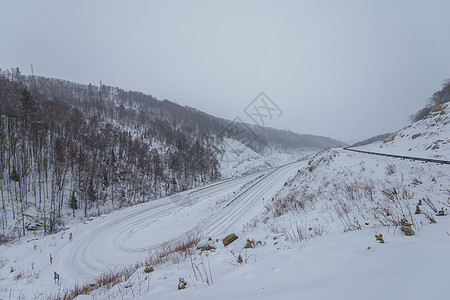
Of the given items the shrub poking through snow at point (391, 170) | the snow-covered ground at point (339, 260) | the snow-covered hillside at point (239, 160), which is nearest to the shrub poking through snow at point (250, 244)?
the snow-covered ground at point (339, 260)

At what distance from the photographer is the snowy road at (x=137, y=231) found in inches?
496

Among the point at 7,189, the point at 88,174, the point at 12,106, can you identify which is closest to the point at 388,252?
the point at 7,189

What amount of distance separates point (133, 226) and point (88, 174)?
94.0ft

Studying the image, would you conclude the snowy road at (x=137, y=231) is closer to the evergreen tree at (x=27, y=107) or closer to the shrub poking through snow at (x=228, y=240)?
the shrub poking through snow at (x=228, y=240)

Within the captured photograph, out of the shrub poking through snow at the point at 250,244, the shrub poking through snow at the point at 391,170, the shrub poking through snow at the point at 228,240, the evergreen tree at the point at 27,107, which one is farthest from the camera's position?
the evergreen tree at the point at 27,107

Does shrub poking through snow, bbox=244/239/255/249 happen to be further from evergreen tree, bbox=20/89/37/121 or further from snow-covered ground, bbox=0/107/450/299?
evergreen tree, bbox=20/89/37/121

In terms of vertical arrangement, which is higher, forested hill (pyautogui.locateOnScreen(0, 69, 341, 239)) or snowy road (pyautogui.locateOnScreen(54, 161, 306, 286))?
forested hill (pyautogui.locateOnScreen(0, 69, 341, 239))

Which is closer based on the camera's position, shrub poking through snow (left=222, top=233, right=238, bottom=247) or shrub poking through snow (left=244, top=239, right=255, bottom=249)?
shrub poking through snow (left=244, top=239, right=255, bottom=249)

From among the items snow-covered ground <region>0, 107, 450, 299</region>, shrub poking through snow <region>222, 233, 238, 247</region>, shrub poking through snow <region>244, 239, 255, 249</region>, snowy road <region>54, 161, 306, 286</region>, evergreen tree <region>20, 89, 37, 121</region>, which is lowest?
snowy road <region>54, 161, 306, 286</region>

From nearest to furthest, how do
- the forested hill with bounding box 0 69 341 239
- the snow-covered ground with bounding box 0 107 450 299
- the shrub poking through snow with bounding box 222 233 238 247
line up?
the snow-covered ground with bounding box 0 107 450 299, the shrub poking through snow with bounding box 222 233 238 247, the forested hill with bounding box 0 69 341 239

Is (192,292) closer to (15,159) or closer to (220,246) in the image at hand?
(220,246)

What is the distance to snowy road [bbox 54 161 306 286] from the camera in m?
12.6

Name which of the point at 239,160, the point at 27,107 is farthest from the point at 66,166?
the point at 239,160

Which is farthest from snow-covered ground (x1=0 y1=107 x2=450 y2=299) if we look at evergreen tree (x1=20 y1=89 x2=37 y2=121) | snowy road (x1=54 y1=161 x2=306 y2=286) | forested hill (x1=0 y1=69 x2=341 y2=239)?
evergreen tree (x1=20 y1=89 x2=37 y2=121)
